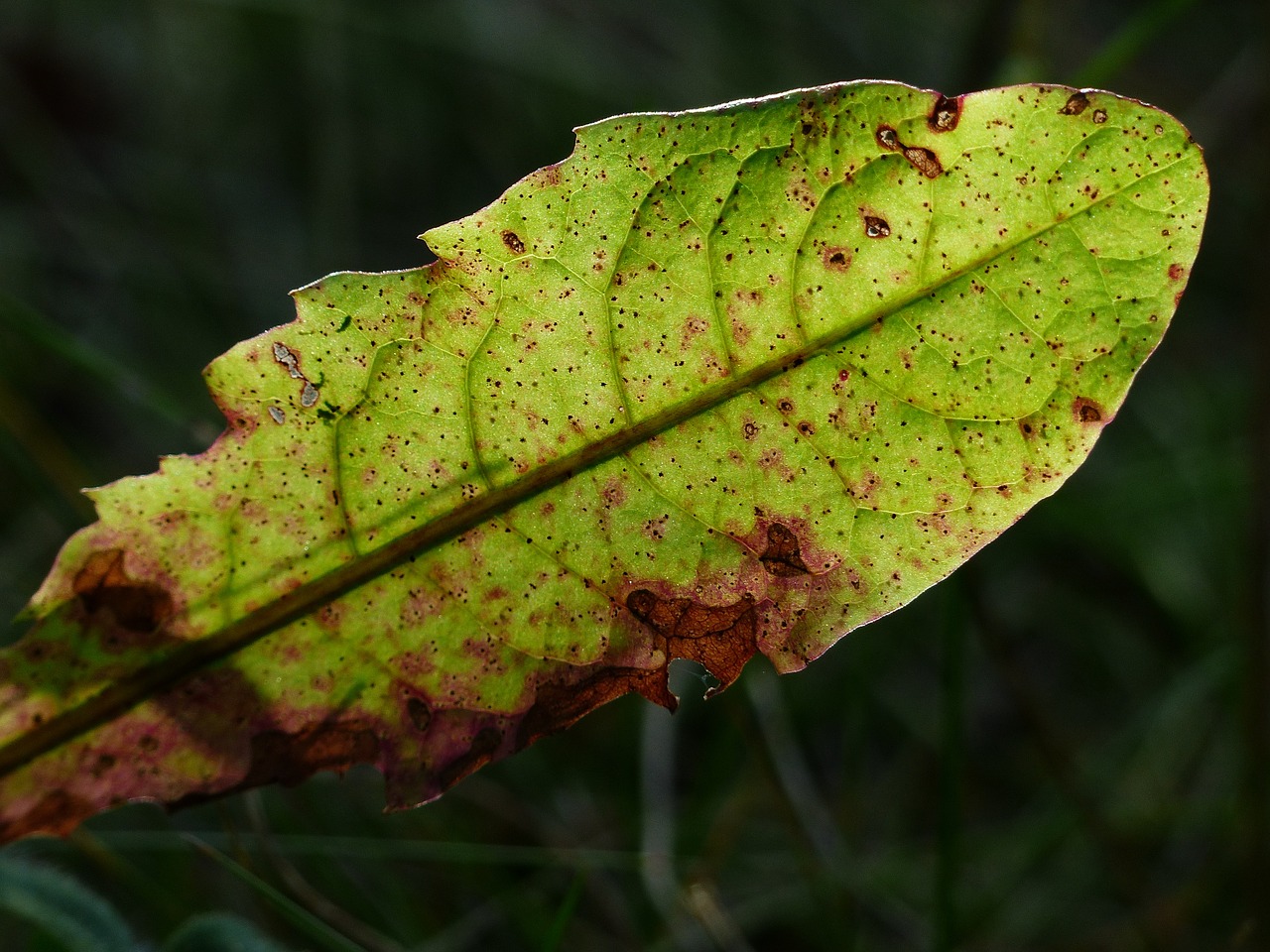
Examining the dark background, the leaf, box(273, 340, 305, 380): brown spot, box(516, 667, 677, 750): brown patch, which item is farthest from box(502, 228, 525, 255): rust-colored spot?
the dark background

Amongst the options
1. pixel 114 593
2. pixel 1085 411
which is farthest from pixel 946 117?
pixel 114 593

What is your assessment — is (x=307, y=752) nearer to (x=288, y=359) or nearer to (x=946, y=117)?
(x=288, y=359)

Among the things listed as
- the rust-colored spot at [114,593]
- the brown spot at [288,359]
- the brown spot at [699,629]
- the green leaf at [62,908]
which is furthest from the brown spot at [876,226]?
the green leaf at [62,908]

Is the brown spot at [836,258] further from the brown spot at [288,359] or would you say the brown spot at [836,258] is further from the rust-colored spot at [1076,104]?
the brown spot at [288,359]

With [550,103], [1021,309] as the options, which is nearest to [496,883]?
[1021,309]

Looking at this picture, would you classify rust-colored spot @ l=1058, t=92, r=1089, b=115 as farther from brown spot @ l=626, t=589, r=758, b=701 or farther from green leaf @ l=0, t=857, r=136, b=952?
green leaf @ l=0, t=857, r=136, b=952

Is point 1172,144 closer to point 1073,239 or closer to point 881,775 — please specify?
point 1073,239
